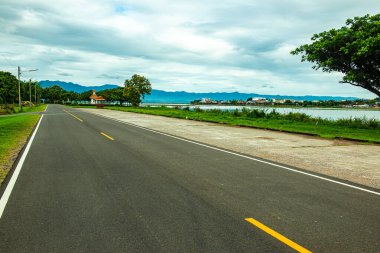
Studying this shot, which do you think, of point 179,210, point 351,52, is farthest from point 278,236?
point 351,52

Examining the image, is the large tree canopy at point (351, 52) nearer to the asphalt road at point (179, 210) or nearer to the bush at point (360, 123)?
the bush at point (360, 123)

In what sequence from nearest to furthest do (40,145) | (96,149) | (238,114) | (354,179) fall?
(354,179), (96,149), (40,145), (238,114)

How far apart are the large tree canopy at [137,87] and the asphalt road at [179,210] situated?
82.2 m

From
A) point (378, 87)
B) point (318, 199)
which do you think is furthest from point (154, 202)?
point (378, 87)

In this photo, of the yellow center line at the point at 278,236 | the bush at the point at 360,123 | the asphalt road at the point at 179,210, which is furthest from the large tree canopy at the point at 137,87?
the yellow center line at the point at 278,236

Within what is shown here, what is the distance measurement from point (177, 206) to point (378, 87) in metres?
21.7

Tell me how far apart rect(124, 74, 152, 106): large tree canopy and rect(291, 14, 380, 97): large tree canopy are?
70.9 meters

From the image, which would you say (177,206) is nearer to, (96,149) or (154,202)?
(154,202)

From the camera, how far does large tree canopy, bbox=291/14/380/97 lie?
18987mm

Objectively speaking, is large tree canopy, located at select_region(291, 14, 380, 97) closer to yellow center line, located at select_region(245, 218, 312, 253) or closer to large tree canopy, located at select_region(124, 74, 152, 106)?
yellow center line, located at select_region(245, 218, 312, 253)

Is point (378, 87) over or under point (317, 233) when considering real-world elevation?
over

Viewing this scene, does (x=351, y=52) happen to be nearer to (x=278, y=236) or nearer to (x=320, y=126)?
(x=320, y=126)

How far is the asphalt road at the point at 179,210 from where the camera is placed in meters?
3.98

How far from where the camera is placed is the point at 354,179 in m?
7.58
